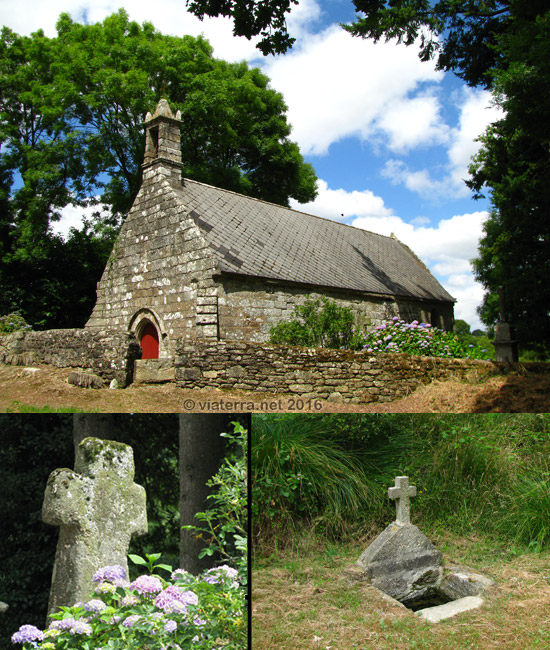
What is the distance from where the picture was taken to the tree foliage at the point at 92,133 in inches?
886

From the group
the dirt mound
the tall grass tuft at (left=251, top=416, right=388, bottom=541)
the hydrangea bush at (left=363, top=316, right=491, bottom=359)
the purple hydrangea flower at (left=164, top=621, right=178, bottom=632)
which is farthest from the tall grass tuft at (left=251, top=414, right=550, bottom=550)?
the hydrangea bush at (left=363, top=316, right=491, bottom=359)

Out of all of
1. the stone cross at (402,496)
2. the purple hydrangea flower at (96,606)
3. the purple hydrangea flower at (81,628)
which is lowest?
the purple hydrangea flower at (81,628)

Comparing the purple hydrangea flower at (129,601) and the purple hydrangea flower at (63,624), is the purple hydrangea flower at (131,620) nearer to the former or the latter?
the purple hydrangea flower at (129,601)

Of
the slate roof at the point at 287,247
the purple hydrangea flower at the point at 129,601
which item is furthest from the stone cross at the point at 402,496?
the slate roof at the point at 287,247

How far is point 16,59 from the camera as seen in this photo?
2652 centimetres

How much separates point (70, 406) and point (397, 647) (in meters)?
7.58

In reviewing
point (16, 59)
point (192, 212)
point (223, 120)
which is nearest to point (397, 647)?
point (192, 212)

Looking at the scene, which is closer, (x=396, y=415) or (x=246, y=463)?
(x=246, y=463)

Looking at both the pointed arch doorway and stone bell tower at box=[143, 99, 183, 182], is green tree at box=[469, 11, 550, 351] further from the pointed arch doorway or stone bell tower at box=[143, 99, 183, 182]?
the pointed arch doorway

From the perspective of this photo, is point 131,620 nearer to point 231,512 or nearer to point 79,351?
point 231,512

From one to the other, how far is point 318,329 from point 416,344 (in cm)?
237

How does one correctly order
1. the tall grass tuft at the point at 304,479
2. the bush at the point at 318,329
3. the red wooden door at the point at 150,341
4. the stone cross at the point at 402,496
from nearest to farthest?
the tall grass tuft at the point at 304,479 < the stone cross at the point at 402,496 < the bush at the point at 318,329 < the red wooden door at the point at 150,341

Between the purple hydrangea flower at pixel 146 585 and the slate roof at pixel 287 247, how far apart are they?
1008 centimetres

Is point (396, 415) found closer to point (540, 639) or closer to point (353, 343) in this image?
point (540, 639)
